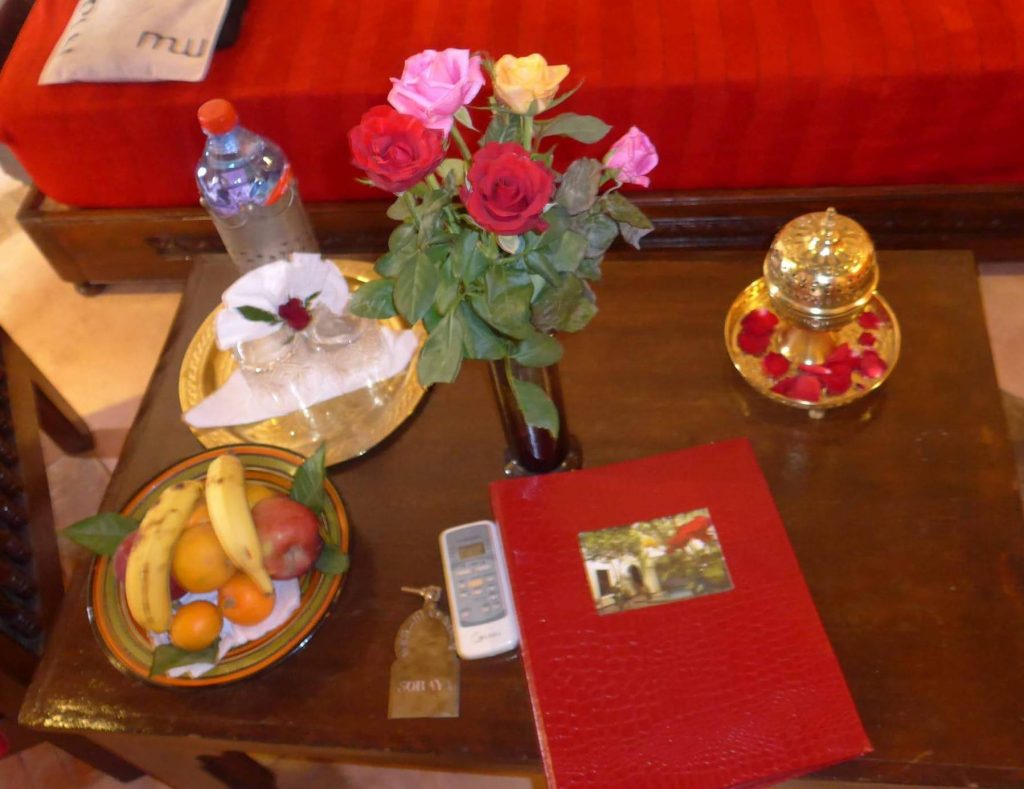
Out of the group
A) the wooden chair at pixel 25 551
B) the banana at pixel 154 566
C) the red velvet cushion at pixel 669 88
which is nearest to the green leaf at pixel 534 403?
the banana at pixel 154 566

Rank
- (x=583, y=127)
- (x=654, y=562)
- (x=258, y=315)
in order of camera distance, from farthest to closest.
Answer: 1. (x=258, y=315)
2. (x=654, y=562)
3. (x=583, y=127)

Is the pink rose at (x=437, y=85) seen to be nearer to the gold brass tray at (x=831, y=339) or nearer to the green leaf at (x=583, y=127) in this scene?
the green leaf at (x=583, y=127)

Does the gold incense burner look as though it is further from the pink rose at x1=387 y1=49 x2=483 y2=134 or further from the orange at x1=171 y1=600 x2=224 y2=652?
the orange at x1=171 y1=600 x2=224 y2=652

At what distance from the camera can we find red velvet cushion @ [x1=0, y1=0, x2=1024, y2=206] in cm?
145

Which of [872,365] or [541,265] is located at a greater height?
[541,265]

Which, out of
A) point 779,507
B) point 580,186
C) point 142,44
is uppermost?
point 580,186

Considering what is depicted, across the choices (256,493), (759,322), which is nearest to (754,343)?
(759,322)

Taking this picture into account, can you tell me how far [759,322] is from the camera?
3.66 feet

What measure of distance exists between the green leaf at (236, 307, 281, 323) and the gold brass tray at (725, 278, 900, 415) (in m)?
0.59

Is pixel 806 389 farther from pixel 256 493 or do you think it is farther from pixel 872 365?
pixel 256 493

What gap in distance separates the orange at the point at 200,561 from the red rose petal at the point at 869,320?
0.84m

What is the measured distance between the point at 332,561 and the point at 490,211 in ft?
1.66

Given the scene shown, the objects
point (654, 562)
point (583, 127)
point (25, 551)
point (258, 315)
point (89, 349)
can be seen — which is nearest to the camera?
point (583, 127)

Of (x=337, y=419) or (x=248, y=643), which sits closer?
(x=248, y=643)
